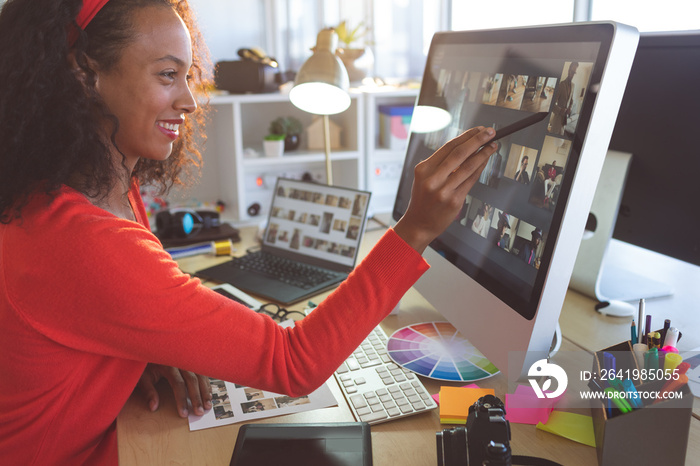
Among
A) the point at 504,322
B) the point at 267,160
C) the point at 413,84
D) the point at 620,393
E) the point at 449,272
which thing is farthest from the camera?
the point at 413,84

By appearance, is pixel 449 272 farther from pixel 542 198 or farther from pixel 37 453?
pixel 37 453

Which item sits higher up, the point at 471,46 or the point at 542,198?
the point at 471,46

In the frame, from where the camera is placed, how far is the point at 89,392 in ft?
2.64

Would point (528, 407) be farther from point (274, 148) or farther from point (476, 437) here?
point (274, 148)

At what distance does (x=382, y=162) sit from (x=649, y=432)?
71.1 inches

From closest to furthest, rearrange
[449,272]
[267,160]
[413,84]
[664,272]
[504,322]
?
1. [504,322]
2. [449,272]
3. [664,272]
4. [267,160]
5. [413,84]

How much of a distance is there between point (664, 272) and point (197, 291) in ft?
3.54

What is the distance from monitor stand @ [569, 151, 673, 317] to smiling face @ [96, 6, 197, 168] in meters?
0.79

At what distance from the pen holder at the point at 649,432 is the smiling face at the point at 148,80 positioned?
69 cm

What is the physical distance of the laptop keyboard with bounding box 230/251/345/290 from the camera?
1.33 m

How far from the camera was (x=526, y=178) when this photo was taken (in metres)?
0.77

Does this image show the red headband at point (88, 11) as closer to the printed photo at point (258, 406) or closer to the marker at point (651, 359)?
the printed photo at point (258, 406)

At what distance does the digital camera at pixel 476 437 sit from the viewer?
646mm

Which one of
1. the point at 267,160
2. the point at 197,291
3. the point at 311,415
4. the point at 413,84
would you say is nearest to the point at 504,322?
the point at 311,415
